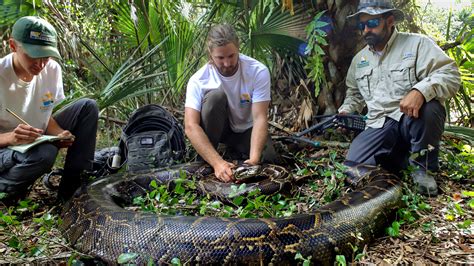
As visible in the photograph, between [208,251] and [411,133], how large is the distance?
2.93 m

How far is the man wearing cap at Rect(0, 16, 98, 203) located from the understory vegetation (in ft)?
0.95

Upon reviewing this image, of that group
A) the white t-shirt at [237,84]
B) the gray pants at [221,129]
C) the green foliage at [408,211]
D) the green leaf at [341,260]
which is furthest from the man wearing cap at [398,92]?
the green leaf at [341,260]

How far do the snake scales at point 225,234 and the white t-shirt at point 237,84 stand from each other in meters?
1.84

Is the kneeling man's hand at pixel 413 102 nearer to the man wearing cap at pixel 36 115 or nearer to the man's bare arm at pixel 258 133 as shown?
the man's bare arm at pixel 258 133

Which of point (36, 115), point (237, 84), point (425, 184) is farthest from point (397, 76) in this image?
point (36, 115)

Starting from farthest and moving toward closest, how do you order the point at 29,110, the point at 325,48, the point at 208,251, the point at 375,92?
1. the point at 325,48
2. the point at 375,92
3. the point at 29,110
4. the point at 208,251

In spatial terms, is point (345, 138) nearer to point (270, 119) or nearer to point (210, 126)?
point (270, 119)

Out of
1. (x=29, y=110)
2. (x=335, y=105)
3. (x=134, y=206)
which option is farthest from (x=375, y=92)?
(x=29, y=110)

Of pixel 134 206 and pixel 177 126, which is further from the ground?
pixel 177 126

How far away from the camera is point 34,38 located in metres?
3.90

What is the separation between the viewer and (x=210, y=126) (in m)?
5.02

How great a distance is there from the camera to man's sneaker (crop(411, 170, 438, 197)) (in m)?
4.21

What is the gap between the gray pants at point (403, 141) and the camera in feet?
14.4

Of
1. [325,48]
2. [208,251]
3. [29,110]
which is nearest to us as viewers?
[208,251]
